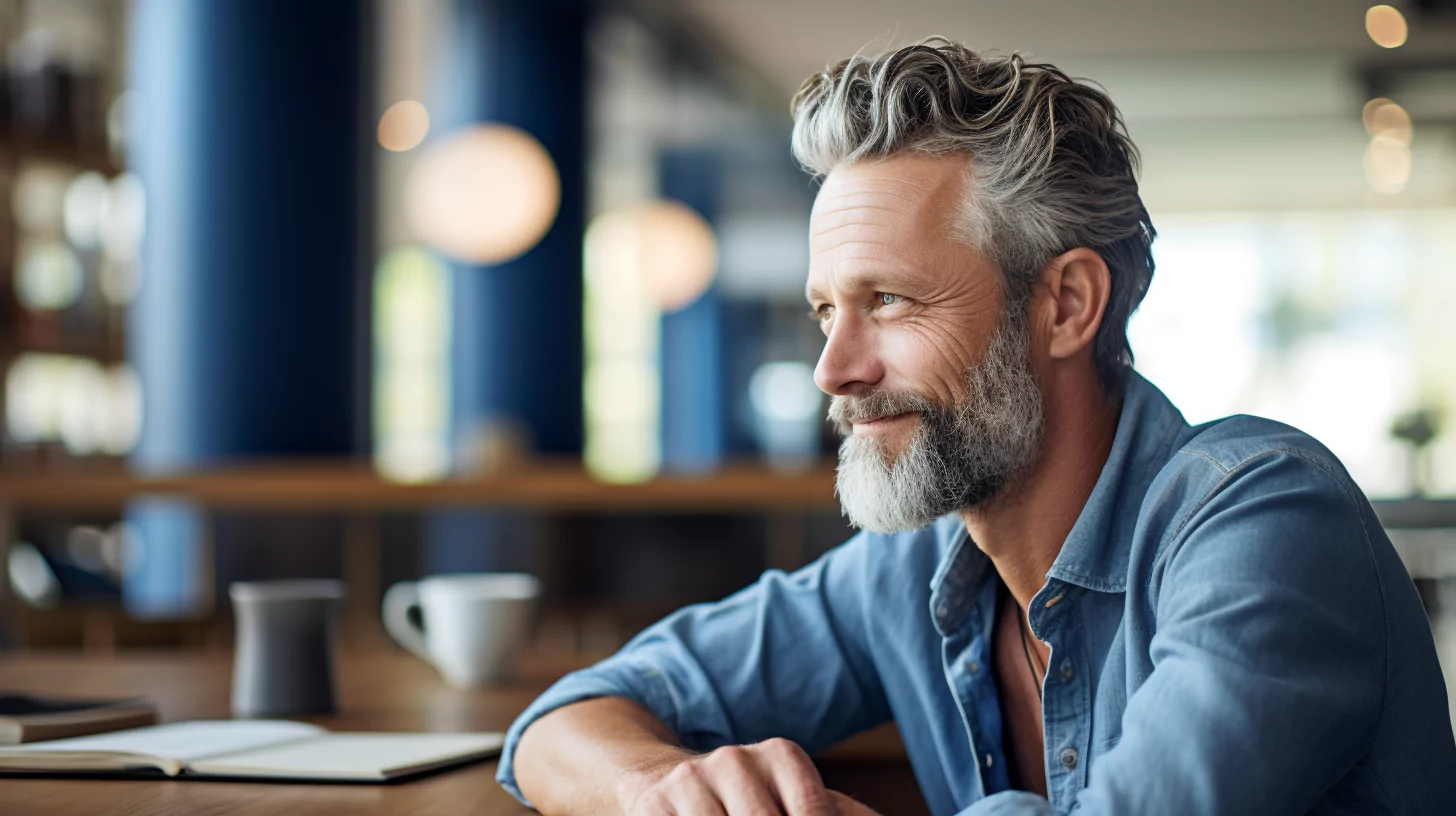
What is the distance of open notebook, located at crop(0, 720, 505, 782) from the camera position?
3.64ft

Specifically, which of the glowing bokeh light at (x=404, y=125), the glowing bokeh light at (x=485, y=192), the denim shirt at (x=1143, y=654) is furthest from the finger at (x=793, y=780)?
the glowing bokeh light at (x=404, y=125)

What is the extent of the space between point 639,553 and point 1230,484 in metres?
4.02

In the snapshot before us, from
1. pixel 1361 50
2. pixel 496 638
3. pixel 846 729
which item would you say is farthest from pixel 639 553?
pixel 1361 50

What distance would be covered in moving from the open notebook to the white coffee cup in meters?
0.34

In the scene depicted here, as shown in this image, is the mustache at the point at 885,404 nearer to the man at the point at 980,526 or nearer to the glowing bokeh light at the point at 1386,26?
the man at the point at 980,526

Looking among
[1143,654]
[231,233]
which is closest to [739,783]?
[1143,654]

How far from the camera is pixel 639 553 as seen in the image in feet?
16.0

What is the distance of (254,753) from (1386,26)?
26.3 ft

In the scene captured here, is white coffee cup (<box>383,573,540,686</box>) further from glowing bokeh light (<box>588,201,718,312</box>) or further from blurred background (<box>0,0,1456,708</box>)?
glowing bokeh light (<box>588,201,718,312</box>)

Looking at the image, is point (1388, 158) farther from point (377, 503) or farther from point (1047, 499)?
point (1047, 499)

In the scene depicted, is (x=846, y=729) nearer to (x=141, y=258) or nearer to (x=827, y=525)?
(x=827, y=525)

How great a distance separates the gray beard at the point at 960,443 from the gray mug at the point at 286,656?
62cm

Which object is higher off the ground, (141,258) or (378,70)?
(378,70)

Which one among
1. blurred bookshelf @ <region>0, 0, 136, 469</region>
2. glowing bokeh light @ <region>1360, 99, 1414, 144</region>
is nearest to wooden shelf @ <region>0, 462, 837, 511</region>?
blurred bookshelf @ <region>0, 0, 136, 469</region>
